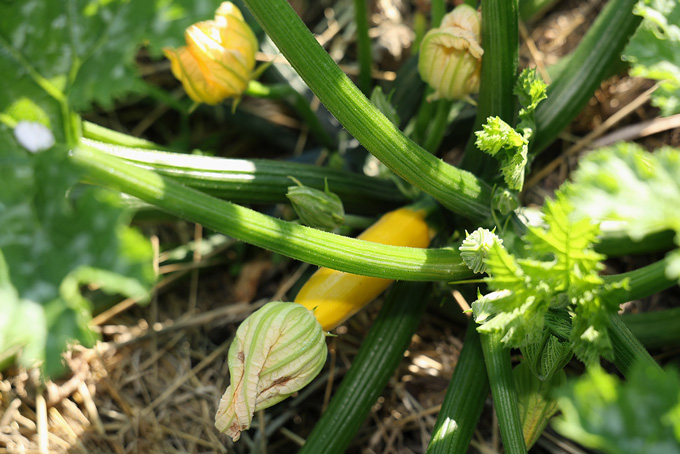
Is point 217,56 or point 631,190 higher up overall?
point 631,190

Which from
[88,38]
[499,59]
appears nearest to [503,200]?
[499,59]

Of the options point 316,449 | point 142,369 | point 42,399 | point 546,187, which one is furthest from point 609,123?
point 42,399

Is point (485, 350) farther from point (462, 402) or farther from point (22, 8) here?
point (22, 8)

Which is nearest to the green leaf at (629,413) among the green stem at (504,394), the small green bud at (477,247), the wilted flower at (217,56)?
the green stem at (504,394)

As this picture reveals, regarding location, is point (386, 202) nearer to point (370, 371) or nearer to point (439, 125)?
point (439, 125)

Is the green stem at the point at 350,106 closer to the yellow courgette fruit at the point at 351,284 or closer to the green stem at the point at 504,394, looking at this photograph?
the yellow courgette fruit at the point at 351,284

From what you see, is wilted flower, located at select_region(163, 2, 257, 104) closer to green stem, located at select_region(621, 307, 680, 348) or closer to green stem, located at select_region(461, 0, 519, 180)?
green stem, located at select_region(461, 0, 519, 180)
